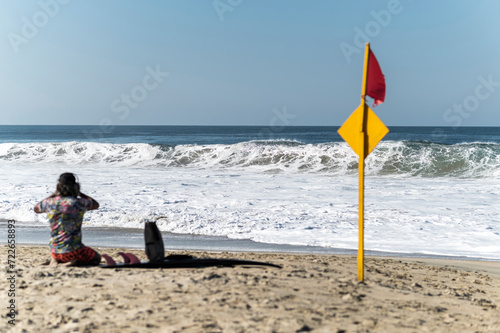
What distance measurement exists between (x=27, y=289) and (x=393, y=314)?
3358mm

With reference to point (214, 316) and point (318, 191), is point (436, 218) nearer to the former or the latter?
point (318, 191)

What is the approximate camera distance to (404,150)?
1133 inches

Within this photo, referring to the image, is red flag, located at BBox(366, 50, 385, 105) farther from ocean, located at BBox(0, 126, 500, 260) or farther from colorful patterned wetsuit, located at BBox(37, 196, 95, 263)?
ocean, located at BBox(0, 126, 500, 260)

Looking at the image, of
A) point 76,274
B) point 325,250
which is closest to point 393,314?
point 76,274

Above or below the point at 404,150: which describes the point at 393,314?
below

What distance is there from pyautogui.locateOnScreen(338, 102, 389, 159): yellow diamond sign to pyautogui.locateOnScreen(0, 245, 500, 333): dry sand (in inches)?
55.5

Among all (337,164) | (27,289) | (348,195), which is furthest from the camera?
(337,164)

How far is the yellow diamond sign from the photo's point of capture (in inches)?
202

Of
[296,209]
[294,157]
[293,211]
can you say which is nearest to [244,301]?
[293,211]

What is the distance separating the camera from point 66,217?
554 cm

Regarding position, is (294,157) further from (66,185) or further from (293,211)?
(66,185)

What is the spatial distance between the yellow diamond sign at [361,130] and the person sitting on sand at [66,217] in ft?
9.40

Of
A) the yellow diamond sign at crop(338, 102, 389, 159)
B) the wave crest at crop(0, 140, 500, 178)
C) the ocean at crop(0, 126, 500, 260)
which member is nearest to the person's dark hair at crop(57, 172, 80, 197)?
the yellow diamond sign at crop(338, 102, 389, 159)

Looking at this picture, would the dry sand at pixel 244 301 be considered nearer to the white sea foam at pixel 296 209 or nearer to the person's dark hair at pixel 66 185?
the person's dark hair at pixel 66 185
